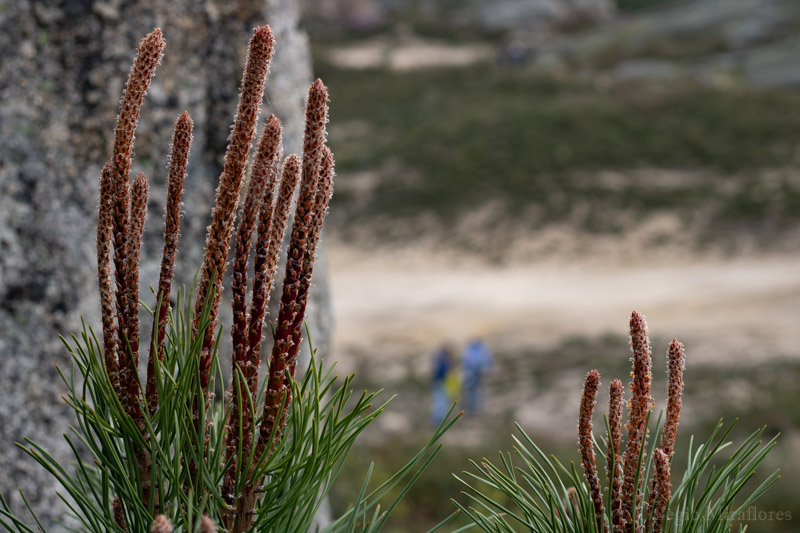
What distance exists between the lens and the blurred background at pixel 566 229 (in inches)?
524

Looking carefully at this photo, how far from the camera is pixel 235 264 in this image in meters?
1.15

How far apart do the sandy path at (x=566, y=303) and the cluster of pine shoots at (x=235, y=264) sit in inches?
577

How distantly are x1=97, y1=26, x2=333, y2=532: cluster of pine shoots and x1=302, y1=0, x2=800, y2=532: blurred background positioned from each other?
6.62 m

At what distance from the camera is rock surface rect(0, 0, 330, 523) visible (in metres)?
2.81

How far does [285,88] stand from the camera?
319cm

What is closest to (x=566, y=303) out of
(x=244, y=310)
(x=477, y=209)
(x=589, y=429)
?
(x=477, y=209)

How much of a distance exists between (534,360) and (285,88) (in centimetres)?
1359

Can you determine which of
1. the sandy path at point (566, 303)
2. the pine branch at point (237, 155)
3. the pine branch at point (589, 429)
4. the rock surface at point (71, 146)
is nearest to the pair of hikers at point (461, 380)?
the sandy path at point (566, 303)

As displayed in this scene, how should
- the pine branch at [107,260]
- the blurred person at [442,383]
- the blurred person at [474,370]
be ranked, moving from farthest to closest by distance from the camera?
the blurred person at [474,370] → the blurred person at [442,383] → the pine branch at [107,260]

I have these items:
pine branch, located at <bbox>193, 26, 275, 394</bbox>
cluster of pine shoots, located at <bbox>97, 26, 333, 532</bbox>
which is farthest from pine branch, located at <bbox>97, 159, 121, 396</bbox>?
pine branch, located at <bbox>193, 26, 275, 394</bbox>

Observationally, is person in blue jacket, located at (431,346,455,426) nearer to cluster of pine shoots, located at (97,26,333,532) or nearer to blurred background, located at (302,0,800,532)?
blurred background, located at (302,0,800,532)

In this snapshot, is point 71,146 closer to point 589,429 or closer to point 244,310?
point 244,310

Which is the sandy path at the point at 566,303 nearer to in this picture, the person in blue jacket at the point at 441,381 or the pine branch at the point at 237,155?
the person in blue jacket at the point at 441,381

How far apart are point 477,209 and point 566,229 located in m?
3.53
